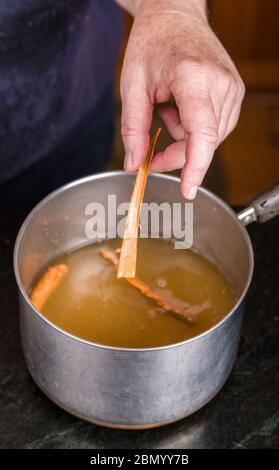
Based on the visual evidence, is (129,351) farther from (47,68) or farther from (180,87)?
(47,68)

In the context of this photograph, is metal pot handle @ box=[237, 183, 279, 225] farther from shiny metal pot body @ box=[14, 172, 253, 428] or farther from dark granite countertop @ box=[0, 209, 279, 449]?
dark granite countertop @ box=[0, 209, 279, 449]

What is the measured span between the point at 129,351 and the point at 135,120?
10.8 inches

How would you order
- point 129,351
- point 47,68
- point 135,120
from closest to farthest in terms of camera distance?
point 129,351 → point 135,120 → point 47,68

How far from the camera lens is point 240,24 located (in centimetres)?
226

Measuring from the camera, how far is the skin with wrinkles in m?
0.78

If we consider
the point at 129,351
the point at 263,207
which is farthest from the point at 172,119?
the point at 129,351

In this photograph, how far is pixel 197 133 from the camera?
2.53 ft

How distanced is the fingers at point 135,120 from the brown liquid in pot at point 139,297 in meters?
0.16

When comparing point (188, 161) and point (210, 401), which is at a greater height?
point (188, 161)

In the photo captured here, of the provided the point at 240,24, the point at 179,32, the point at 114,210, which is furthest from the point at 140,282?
the point at 240,24

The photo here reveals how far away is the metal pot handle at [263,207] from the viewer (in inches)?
33.9

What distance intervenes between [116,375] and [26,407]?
0.54ft

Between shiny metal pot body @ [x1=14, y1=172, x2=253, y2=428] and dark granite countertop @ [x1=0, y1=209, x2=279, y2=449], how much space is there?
32mm
